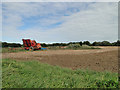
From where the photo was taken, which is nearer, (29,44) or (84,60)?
(84,60)

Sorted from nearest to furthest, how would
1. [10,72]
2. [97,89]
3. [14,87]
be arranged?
[97,89] → [14,87] → [10,72]

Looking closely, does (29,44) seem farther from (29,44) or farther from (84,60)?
(84,60)

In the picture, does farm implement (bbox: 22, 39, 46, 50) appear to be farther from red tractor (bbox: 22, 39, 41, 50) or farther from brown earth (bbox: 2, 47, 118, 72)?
brown earth (bbox: 2, 47, 118, 72)

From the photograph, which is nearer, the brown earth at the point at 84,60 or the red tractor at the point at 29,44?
the brown earth at the point at 84,60

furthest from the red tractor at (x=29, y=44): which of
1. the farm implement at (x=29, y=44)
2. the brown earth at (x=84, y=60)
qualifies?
the brown earth at (x=84, y=60)

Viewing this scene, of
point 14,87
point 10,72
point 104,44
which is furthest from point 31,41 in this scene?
point 104,44

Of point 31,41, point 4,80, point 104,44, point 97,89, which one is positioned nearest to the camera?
point 97,89

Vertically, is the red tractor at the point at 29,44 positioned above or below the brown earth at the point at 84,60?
above

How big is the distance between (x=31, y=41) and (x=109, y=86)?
2065 cm

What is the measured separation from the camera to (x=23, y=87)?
160 inches

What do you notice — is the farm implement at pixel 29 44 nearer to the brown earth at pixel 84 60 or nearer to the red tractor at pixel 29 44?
the red tractor at pixel 29 44

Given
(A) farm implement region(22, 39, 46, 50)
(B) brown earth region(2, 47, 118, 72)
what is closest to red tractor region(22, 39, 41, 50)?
(A) farm implement region(22, 39, 46, 50)

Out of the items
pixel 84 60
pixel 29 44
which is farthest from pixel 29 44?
pixel 84 60

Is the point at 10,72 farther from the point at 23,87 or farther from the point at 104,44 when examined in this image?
the point at 104,44
